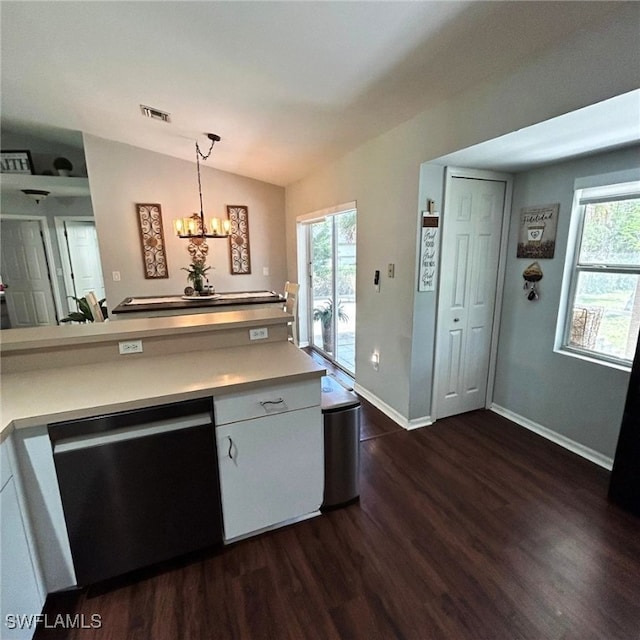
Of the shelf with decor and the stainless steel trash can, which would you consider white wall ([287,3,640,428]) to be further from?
the shelf with decor

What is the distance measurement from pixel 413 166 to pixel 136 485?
2587 millimetres

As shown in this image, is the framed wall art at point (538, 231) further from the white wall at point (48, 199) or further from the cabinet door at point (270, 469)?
the white wall at point (48, 199)

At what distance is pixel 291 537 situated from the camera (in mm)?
1816

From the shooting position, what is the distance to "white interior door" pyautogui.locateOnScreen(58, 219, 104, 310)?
587 centimetres

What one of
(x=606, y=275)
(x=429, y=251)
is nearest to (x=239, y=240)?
(x=429, y=251)

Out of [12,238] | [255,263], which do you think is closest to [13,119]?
[12,238]

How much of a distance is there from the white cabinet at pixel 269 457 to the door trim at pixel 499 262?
4.76 ft

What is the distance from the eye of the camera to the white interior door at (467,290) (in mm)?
2688

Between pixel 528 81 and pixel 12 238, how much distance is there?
23.8ft

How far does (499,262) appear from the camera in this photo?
2947 millimetres

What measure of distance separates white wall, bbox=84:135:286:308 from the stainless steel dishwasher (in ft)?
13.1

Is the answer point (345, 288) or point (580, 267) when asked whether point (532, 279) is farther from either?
point (345, 288)

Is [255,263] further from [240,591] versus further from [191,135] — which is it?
[240,591]

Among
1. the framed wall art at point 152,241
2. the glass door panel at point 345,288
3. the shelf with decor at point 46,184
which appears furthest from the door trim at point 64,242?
the glass door panel at point 345,288
